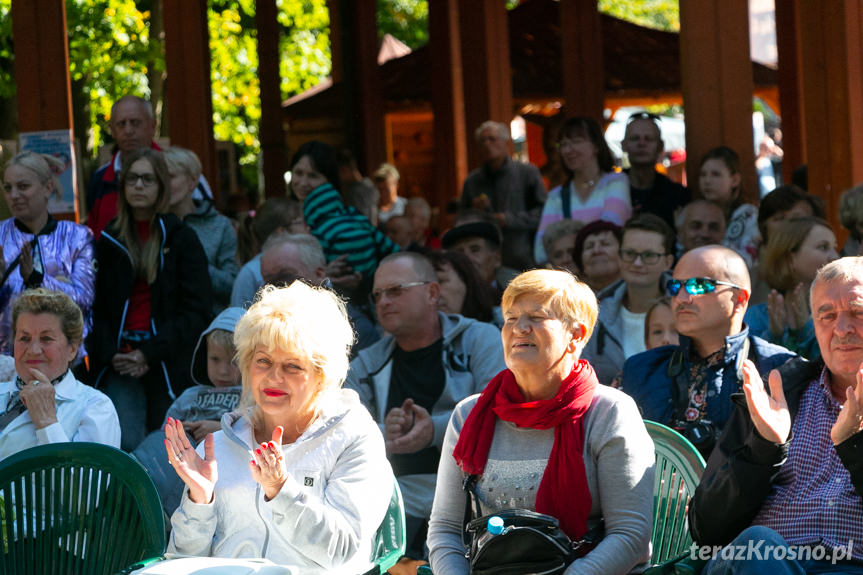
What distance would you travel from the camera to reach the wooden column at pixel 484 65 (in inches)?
510

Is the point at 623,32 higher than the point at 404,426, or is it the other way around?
the point at 623,32

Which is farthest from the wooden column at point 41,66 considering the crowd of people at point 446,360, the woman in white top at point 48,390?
the woman in white top at point 48,390

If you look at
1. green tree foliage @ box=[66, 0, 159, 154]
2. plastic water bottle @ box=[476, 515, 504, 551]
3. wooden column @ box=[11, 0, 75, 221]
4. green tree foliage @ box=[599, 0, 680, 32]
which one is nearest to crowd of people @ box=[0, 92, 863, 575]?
plastic water bottle @ box=[476, 515, 504, 551]

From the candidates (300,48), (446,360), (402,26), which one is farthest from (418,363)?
(402,26)

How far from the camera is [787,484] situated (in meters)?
3.60

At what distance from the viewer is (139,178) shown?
6.21 m

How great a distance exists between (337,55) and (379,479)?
15.0 meters

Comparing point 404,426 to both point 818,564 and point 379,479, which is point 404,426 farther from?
point 818,564

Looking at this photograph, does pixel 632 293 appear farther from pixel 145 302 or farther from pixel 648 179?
pixel 145 302

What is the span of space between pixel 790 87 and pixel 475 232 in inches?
349

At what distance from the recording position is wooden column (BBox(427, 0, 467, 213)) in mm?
13422

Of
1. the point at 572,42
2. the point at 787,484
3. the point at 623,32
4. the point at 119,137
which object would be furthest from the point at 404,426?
the point at 623,32

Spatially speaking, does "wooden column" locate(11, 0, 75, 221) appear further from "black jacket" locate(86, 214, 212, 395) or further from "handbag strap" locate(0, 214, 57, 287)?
"black jacket" locate(86, 214, 212, 395)

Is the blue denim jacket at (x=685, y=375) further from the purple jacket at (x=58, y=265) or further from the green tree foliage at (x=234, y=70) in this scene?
the green tree foliage at (x=234, y=70)
